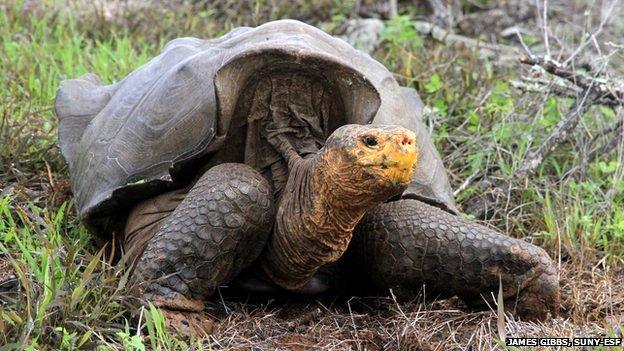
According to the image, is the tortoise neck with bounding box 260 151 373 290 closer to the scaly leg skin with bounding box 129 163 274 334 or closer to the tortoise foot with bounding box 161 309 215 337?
the scaly leg skin with bounding box 129 163 274 334

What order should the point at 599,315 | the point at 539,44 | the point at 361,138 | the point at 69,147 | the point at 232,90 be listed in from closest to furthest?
1. the point at 361,138
2. the point at 232,90
3. the point at 599,315
4. the point at 69,147
5. the point at 539,44

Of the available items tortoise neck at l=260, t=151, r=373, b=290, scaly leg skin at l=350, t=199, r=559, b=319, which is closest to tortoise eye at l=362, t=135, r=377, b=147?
tortoise neck at l=260, t=151, r=373, b=290

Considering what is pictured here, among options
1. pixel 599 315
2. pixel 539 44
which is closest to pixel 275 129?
pixel 599 315

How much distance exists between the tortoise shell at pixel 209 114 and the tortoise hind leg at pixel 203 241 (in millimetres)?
275

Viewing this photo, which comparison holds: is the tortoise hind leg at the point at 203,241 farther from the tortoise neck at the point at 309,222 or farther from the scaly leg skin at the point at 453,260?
the scaly leg skin at the point at 453,260

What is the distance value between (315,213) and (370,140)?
0.38 m

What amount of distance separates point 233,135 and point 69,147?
1032 mm

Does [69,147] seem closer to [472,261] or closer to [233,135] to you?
[233,135]

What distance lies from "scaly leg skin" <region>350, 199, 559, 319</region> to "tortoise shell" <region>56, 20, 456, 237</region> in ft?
0.79

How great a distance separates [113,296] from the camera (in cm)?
313

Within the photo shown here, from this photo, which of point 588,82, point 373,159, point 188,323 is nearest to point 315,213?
point 373,159

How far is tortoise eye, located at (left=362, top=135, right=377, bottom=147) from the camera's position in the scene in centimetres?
296

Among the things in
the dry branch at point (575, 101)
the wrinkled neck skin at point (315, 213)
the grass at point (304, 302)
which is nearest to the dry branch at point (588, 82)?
the dry branch at point (575, 101)

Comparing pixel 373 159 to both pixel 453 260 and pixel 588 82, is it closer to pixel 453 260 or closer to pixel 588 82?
pixel 453 260
